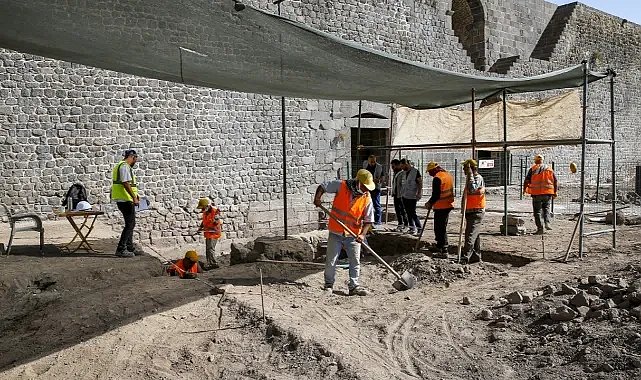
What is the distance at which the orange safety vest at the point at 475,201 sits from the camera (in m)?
7.46

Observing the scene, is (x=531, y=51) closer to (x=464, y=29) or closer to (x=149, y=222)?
(x=464, y=29)

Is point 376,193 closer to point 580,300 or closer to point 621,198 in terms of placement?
point 580,300

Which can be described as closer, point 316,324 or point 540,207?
point 316,324

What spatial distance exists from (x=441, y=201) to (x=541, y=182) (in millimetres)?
2862

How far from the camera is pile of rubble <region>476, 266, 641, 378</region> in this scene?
3.72m

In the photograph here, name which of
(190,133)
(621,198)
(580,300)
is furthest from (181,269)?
(621,198)

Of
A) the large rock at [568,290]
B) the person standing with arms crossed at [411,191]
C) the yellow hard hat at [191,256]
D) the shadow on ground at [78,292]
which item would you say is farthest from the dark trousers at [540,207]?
the yellow hard hat at [191,256]

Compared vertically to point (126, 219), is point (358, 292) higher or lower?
lower

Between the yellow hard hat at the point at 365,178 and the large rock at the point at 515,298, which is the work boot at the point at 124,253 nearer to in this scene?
the yellow hard hat at the point at 365,178

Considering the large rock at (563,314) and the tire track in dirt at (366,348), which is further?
the large rock at (563,314)

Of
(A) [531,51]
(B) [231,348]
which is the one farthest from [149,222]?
(A) [531,51]

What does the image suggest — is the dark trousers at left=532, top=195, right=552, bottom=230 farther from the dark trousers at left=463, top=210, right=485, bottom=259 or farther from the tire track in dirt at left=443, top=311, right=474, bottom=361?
the tire track in dirt at left=443, top=311, right=474, bottom=361

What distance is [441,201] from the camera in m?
7.87

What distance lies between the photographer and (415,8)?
15.5 m
